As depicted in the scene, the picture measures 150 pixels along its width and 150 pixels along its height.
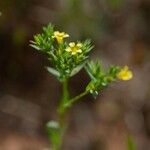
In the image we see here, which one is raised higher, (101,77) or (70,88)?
(70,88)

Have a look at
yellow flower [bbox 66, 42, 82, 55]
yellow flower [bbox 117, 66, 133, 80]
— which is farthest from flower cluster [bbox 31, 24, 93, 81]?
yellow flower [bbox 117, 66, 133, 80]

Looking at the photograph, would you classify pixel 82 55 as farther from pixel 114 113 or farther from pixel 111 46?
pixel 111 46

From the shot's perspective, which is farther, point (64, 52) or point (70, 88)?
point (70, 88)

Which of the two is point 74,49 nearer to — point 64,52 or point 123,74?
point 64,52

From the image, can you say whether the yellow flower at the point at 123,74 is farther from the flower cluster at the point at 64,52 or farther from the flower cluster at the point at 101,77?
the flower cluster at the point at 64,52

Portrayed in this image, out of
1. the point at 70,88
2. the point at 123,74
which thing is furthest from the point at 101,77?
the point at 70,88

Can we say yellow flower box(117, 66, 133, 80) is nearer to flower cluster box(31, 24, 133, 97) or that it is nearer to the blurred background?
flower cluster box(31, 24, 133, 97)

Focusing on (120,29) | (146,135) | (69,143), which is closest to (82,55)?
(69,143)

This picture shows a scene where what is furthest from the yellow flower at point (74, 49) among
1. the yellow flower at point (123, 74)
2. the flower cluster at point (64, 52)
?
the yellow flower at point (123, 74)
